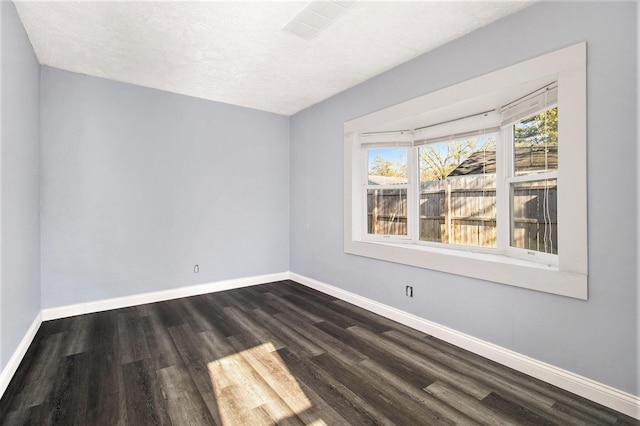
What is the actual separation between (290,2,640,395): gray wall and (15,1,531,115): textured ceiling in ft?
0.70

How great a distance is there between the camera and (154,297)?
3932 millimetres

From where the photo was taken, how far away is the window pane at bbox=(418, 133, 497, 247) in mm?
3113

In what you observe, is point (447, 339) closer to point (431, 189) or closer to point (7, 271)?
point (431, 189)

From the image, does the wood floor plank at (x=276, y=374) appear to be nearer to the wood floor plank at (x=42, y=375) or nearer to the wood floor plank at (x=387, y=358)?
the wood floor plank at (x=387, y=358)

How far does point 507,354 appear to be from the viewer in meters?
2.38

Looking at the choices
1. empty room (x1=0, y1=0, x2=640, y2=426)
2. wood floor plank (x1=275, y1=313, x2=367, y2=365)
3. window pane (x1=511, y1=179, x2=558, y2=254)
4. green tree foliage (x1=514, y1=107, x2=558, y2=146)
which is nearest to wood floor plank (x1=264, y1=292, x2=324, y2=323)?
empty room (x1=0, y1=0, x2=640, y2=426)

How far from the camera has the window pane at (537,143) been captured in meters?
2.47

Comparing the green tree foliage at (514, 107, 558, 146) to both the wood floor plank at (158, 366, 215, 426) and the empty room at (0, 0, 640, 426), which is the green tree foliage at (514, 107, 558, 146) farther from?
the wood floor plank at (158, 366, 215, 426)

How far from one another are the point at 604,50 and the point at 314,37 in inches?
80.7

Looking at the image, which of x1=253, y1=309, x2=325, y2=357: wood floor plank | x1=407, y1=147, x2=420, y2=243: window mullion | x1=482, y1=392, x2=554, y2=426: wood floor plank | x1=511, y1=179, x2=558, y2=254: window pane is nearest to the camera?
x1=482, y1=392, x2=554, y2=426: wood floor plank

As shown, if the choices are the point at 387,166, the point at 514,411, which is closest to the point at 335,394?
the point at 514,411

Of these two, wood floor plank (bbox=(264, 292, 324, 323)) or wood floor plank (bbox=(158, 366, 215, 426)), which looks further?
wood floor plank (bbox=(264, 292, 324, 323))

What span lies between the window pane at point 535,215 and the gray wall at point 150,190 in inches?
130

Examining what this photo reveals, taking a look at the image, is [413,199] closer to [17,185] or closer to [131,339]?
[131,339]
